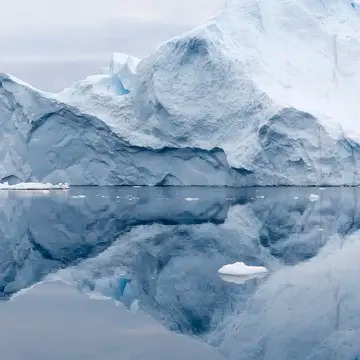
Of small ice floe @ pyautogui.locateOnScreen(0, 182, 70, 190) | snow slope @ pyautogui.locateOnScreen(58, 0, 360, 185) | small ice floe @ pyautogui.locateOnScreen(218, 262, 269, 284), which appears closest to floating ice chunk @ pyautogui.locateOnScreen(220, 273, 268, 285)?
small ice floe @ pyautogui.locateOnScreen(218, 262, 269, 284)

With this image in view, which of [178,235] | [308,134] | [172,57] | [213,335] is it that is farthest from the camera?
[172,57]

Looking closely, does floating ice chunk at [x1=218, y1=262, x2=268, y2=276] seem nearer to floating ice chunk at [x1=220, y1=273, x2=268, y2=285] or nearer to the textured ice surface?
floating ice chunk at [x1=220, y1=273, x2=268, y2=285]

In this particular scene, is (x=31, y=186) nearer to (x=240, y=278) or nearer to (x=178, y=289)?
(x=240, y=278)

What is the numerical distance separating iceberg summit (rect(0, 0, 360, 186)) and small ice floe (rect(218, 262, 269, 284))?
15633 mm

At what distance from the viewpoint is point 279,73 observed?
26.5m

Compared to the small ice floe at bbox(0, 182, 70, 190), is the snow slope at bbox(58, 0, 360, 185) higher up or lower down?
higher up

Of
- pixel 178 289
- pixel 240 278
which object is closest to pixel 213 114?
pixel 240 278

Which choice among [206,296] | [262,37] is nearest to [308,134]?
[262,37]

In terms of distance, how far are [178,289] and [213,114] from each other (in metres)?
A: 18.0

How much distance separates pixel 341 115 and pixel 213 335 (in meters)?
21.8

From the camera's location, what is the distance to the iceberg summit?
23.8 metres

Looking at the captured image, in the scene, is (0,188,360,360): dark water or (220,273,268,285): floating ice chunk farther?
(220,273,268,285): floating ice chunk

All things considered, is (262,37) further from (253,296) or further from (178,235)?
(253,296)

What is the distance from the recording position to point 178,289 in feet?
23.5
